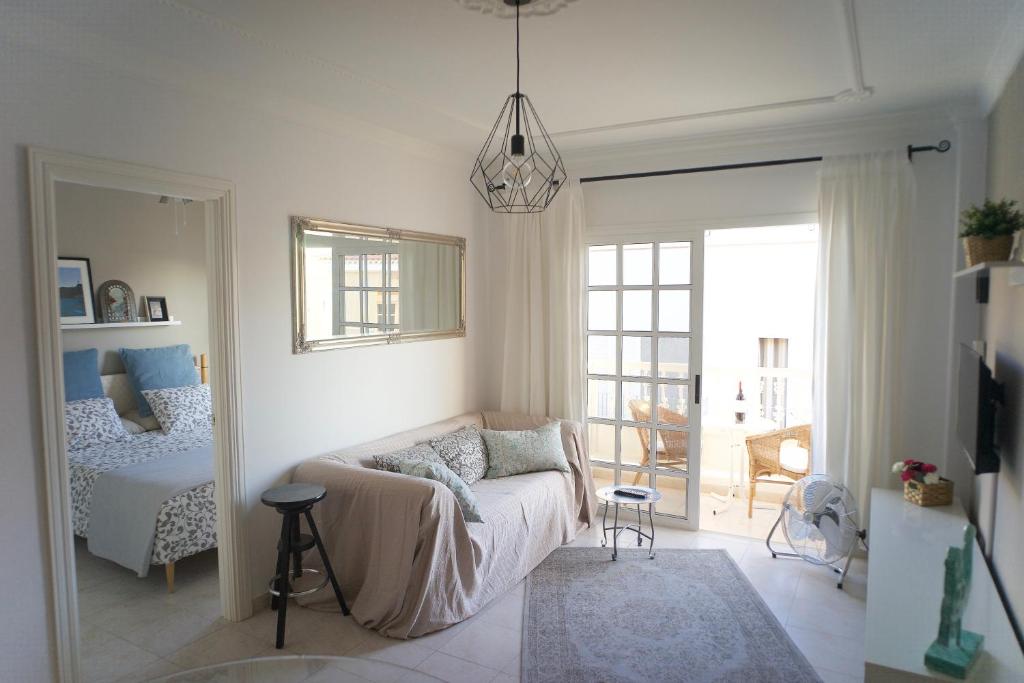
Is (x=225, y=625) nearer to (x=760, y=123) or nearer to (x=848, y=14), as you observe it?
(x=848, y=14)

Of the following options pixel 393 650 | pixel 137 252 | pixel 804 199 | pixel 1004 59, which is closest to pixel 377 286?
pixel 393 650

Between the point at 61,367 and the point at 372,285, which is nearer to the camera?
the point at 61,367

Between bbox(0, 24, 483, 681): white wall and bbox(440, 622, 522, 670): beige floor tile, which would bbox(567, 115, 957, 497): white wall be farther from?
bbox(440, 622, 522, 670): beige floor tile

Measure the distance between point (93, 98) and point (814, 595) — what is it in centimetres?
413

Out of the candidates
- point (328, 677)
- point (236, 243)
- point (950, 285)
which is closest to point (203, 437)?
point (236, 243)

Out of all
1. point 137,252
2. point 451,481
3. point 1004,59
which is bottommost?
point 451,481

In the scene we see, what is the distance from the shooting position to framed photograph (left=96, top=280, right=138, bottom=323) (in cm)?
483

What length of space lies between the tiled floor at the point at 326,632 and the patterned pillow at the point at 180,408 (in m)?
1.16

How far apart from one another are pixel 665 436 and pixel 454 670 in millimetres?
2333

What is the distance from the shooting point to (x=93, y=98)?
2488mm

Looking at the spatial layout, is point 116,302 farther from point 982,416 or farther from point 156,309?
point 982,416

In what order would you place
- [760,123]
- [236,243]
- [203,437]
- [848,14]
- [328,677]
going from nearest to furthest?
1. [328,677]
2. [848,14]
3. [236,243]
4. [760,123]
5. [203,437]

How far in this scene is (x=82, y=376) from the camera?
4.51 meters

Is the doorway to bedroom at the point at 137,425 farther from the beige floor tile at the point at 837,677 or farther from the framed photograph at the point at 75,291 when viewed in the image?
the beige floor tile at the point at 837,677
